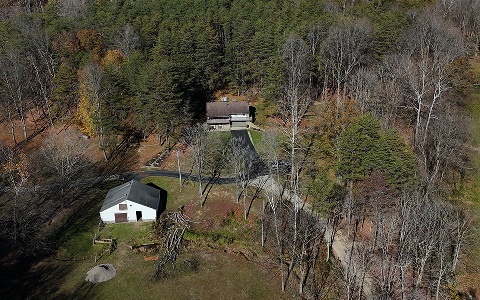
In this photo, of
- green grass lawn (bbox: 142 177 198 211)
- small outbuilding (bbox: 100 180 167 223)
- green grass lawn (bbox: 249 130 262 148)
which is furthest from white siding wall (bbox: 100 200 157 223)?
green grass lawn (bbox: 249 130 262 148)

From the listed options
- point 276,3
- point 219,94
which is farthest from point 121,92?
point 276,3

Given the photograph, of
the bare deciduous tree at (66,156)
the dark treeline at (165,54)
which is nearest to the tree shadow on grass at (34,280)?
the bare deciduous tree at (66,156)

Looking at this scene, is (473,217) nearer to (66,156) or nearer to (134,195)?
(134,195)

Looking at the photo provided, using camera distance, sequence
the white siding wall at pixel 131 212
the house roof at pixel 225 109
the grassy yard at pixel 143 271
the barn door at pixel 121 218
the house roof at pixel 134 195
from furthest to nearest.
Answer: the house roof at pixel 225 109, the barn door at pixel 121 218, the house roof at pixel 134 195, the white siding wall at pixel 131 212, the grassy yard at pixel 143 271

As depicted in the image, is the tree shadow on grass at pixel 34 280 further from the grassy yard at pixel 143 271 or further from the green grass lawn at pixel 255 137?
the green grass lawn at pixel 255 137

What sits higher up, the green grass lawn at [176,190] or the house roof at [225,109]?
the house roof at [225,109]

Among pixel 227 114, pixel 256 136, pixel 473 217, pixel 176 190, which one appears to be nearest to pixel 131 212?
pixel 176 190

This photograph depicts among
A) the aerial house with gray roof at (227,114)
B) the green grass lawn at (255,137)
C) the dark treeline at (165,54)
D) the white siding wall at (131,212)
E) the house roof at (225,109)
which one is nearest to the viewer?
the white siding wall at (131,212)

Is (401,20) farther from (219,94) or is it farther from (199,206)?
(199,206)
